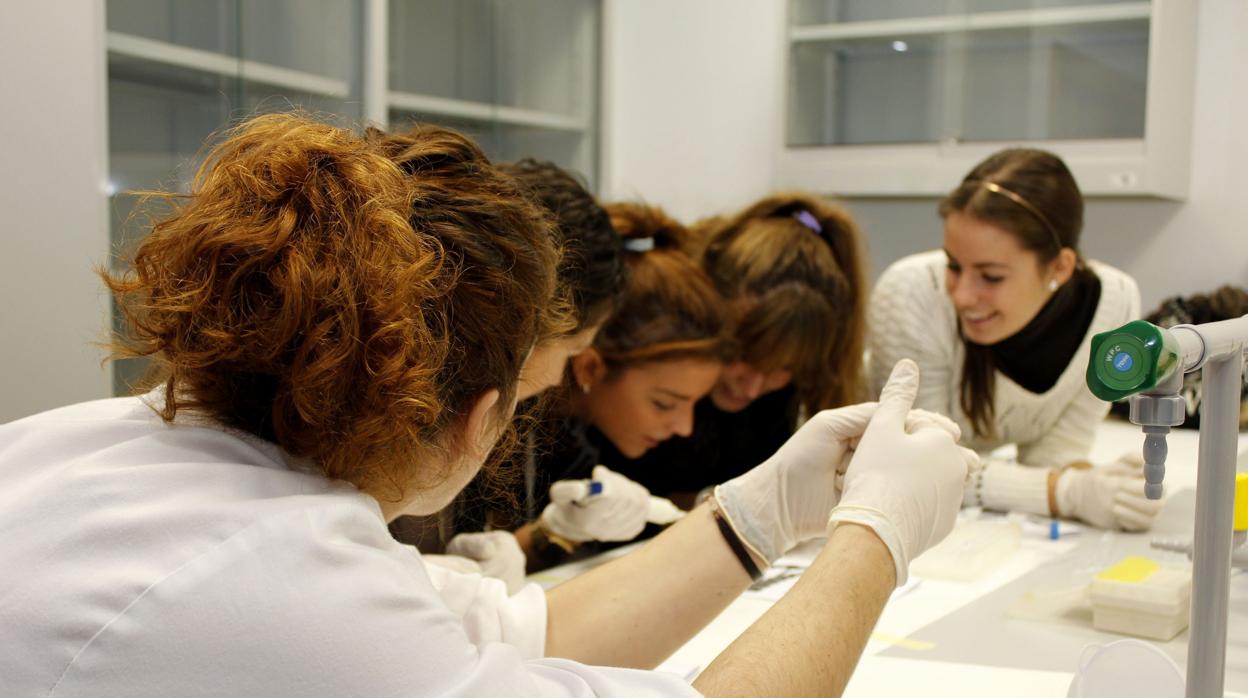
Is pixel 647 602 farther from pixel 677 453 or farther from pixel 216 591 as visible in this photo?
pixel 677 453

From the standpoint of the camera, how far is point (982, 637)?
1.30m

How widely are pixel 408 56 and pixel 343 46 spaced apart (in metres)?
0.20

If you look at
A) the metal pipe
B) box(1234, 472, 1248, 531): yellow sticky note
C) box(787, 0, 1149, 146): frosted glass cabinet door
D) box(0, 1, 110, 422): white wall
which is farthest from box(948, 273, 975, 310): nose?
box(0, 1, 110, 422): white wall

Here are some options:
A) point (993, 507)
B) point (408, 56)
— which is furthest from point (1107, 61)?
point (408, 56)

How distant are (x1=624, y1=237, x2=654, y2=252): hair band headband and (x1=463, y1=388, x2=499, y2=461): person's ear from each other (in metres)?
1.08

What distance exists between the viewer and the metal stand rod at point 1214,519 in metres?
0.74

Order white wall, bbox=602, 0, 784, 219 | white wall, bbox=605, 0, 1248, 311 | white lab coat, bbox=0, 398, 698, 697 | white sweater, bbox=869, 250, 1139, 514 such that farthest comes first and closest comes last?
white wall, bbox=602, 0, 784, 219 < white wall, bbox=605, 0, 1248, 311 < white sweater, bbox=869, 250, 1139, 514 < white lab coat, bbox=0, 398, 698, 697

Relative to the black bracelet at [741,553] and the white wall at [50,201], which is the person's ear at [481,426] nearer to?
A: the black bracelet at [741,553]

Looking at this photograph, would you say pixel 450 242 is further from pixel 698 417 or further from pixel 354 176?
pixel 698 417

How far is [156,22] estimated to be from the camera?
202 centimetres

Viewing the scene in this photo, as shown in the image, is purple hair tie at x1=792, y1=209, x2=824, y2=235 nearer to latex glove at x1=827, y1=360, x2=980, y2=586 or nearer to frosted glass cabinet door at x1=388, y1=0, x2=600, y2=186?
frosted glass cabinet door at x1=388, y1=0, x2=600, y2=186

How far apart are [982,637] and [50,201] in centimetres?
152

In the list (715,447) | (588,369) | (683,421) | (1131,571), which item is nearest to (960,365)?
(715,447)

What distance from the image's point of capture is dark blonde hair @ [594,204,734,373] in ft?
5.94
